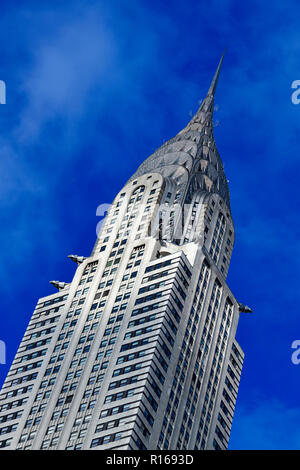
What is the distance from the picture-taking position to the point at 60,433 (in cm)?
19788
